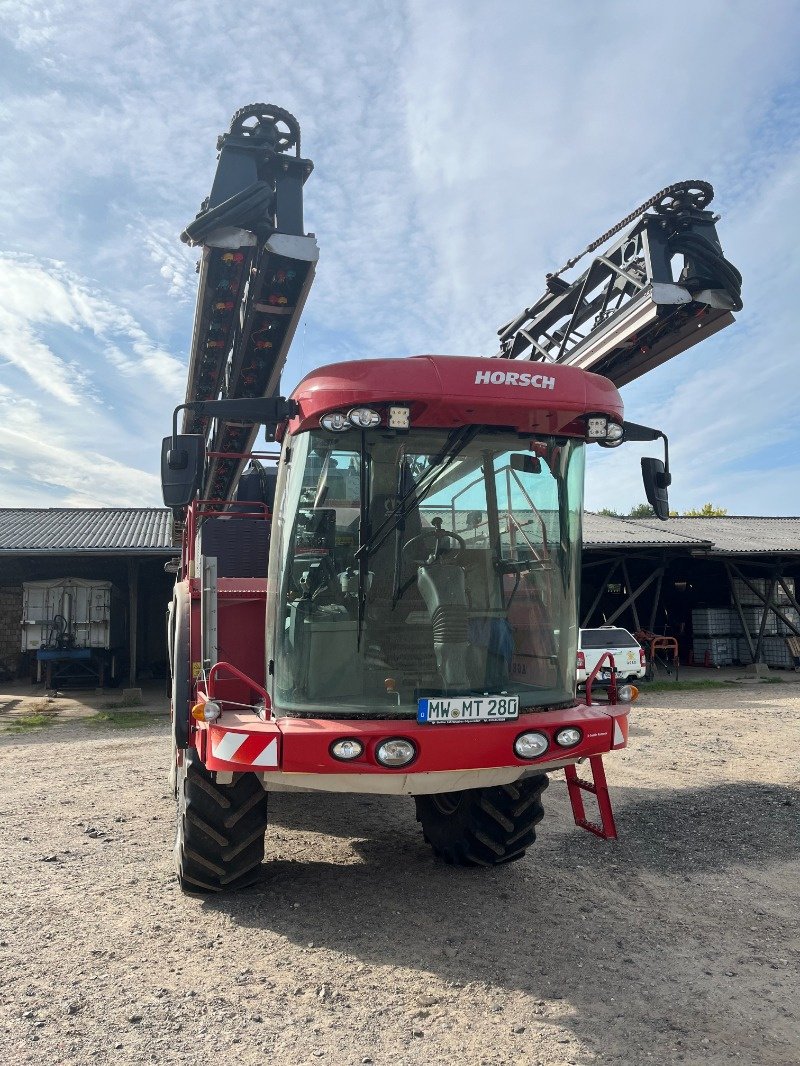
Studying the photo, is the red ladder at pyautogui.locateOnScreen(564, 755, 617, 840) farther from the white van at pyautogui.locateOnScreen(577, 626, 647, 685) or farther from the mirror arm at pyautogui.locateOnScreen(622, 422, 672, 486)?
the white van at pyautogui.locateOnScreen(577, 626, 647, 685)

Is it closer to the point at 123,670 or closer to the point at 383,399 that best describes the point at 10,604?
the point at 123,670

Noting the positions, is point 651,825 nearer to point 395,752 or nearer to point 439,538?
point 395,752

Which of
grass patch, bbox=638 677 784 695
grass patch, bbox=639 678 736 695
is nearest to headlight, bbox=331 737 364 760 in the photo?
grass patch, bbox=638 677 784 695

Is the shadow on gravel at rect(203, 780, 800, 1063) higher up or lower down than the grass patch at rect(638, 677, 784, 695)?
lower down

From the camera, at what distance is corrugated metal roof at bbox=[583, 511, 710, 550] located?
55.4ft

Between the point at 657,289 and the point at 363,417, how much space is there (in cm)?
278

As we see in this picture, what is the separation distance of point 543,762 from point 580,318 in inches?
150

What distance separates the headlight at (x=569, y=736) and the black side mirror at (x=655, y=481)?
Answer: 1.34m

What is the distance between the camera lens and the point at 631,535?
18.4 meters

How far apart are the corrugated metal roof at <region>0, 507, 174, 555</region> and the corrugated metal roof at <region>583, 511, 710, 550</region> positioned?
8.96 meters

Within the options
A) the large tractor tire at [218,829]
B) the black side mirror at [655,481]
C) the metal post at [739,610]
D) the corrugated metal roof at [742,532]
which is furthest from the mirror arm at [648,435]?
the metal post at [739,610]

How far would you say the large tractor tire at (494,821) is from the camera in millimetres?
4777

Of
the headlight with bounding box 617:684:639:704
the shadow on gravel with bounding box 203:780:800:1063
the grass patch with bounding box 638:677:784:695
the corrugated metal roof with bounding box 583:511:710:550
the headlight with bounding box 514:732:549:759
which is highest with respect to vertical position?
the corrugated metal roof with bounding box 583:511:710:550

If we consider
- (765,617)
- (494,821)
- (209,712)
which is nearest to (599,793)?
(494,821)
